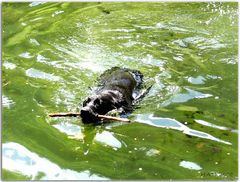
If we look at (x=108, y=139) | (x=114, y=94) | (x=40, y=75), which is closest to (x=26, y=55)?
(x=40, y=75)

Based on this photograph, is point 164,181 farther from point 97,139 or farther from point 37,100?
point 37,100

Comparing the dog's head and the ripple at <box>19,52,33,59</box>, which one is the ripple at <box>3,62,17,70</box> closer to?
the ripple at <box>19,52,33,59</box>

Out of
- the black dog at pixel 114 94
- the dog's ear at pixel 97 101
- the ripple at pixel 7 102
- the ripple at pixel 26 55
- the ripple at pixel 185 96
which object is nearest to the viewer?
the black dog at pixel 114 94

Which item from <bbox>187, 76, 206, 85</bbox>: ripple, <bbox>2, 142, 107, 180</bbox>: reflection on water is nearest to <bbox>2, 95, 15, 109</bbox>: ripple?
<bbox>2, 142, 107, 180</bbox>: reflection on water

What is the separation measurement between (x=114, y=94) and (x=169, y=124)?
3.33ft

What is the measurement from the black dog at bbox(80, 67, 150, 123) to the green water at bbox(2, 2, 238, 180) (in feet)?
0.61

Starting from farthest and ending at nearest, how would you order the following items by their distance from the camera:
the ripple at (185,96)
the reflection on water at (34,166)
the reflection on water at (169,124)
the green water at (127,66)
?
the ripple at (185,96) → the reflection on water at (169,124) → the green water at (127,66) → the reflection on water at (34,166)

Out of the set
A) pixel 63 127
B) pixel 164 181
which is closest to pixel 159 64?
pixel 63 127

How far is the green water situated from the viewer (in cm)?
546

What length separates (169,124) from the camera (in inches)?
250

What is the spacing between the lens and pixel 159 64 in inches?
344

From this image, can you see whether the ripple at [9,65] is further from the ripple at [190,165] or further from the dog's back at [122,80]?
the ripple at [190,165]

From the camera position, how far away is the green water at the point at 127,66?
5.46 m

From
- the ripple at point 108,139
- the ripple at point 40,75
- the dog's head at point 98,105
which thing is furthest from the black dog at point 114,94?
the ripple at point 40,75
